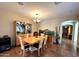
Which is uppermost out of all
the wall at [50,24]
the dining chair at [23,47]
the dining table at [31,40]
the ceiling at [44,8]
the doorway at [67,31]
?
the ceiling at [44,8]

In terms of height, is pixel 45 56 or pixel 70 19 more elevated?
pixel 70 19

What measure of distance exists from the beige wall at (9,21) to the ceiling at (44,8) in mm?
79

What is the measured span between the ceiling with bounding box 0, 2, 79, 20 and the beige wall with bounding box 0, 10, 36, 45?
0.26ft

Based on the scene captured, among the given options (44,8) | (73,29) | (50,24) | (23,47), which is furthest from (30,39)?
(73,29)

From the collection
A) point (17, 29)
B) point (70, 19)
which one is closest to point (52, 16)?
point (70, 19)

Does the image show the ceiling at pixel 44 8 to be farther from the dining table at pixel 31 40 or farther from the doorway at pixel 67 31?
the dining table at pixel 31 40

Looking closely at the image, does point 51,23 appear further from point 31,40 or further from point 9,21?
point 9,21

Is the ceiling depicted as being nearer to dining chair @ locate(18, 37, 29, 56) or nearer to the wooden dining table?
the wooden dining table

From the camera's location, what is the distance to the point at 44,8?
6.24ft

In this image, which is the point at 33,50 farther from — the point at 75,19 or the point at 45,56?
the point at 75,19

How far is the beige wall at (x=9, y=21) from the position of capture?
6.10ft

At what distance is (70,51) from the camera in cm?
193

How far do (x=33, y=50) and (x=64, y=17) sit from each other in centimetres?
93

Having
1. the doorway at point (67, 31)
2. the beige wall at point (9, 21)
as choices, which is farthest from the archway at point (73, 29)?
the beige wall at point (9, 21)
